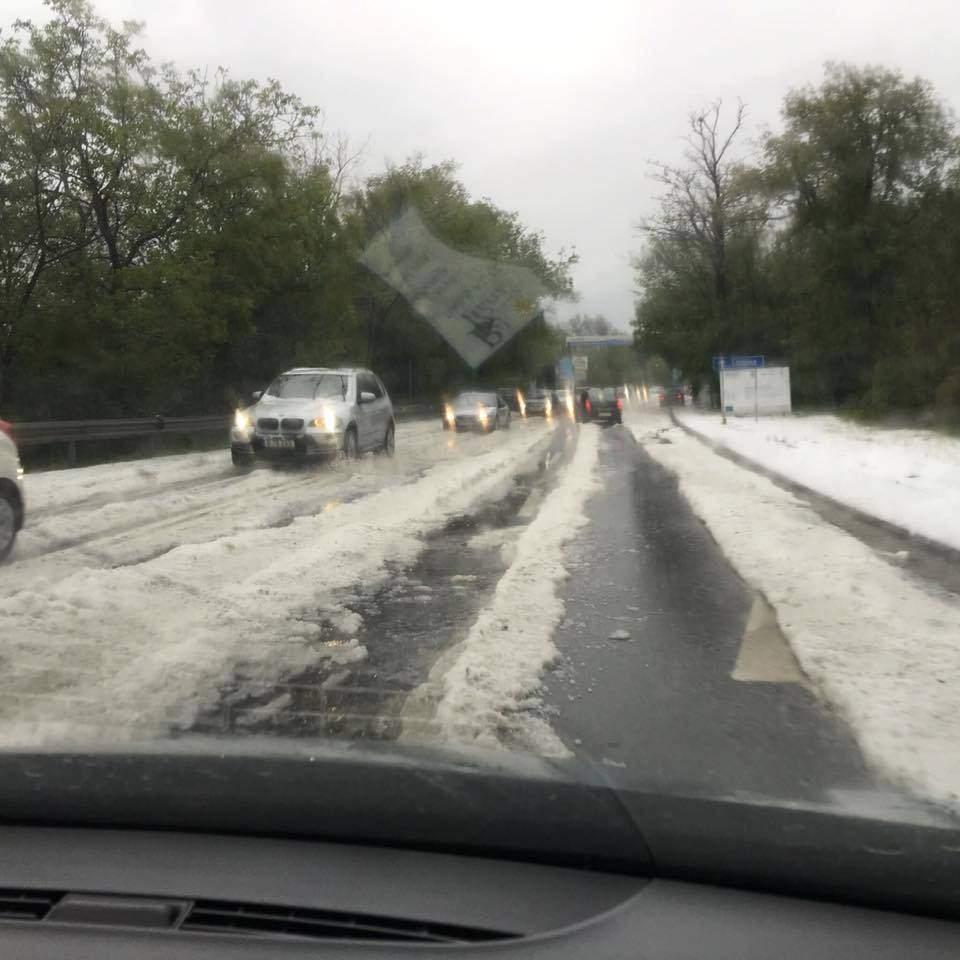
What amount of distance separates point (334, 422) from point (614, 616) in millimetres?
11287

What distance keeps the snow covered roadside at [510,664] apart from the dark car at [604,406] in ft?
112

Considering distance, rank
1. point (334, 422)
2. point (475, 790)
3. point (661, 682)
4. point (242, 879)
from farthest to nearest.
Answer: point (334, 422) < point (661, 682) < point (475, 790) < point (242, 879)

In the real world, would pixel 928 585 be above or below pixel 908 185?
below

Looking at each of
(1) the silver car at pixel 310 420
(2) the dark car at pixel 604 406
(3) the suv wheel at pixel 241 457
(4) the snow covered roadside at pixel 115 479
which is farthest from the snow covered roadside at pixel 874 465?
(2) the dark car at pixel 604 406

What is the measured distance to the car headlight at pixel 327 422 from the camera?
16672 millimetres

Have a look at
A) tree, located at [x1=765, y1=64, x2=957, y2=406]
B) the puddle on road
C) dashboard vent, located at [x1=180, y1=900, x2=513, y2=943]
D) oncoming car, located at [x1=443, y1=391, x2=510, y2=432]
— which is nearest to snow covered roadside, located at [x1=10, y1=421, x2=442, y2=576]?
the puddle on road

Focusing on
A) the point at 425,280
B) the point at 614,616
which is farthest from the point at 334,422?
the point at 425,280

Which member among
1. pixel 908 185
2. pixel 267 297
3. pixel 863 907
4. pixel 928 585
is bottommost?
pixel 928 585

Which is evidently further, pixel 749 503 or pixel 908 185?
pixel 908 185

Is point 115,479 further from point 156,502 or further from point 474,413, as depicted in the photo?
point 474,413

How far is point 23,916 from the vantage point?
1.98m

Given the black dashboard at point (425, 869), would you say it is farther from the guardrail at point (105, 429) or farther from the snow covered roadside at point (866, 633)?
the guardrail at point (105, 429)

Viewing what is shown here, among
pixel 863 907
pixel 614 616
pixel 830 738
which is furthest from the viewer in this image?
pixel 614 616

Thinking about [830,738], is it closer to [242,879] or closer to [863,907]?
[863,907]
